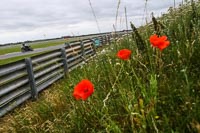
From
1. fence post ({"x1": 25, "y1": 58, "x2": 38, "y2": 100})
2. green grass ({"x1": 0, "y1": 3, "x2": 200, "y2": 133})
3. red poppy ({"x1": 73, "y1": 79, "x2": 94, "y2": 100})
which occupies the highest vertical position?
red poppy ({"x1": 73, "y1": 79, "x2": 94, "y2": 100})

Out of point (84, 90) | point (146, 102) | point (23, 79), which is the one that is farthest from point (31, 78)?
point (84, 90)

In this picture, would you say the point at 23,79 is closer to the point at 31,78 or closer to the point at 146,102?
the point at 31,78

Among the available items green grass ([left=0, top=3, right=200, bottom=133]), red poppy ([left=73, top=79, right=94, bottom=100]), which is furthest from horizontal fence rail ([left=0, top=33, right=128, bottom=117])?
red poppy ([left=73, top=79, right=94, bottom=100])

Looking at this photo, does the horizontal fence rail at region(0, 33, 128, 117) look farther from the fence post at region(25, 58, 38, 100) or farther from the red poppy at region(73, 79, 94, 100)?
the red poppy at region(73, 79, 94, 100)

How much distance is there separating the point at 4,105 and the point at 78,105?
404 cm

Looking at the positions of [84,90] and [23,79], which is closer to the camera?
[84,90]

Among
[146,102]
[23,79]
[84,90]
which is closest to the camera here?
[84,90]

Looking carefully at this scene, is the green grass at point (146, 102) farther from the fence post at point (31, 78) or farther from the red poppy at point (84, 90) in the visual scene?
the fence post at point (31, 78)

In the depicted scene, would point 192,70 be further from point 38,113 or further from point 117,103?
point 38,113

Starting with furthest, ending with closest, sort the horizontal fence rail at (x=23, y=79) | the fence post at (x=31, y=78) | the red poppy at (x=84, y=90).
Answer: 1. the fence post at (x=31, y=78)
2. the horizontal fence rail at (x=23, y=79)
3. the red poppy at (x=84, y=90)

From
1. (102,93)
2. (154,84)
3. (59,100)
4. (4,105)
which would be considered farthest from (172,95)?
(4,105)

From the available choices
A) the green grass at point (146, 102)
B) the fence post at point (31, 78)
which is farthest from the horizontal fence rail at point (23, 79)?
the green grass at point (146, 102)

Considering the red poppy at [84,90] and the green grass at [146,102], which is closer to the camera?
the red poppy at [84,90]

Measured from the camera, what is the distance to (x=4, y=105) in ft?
25.3
